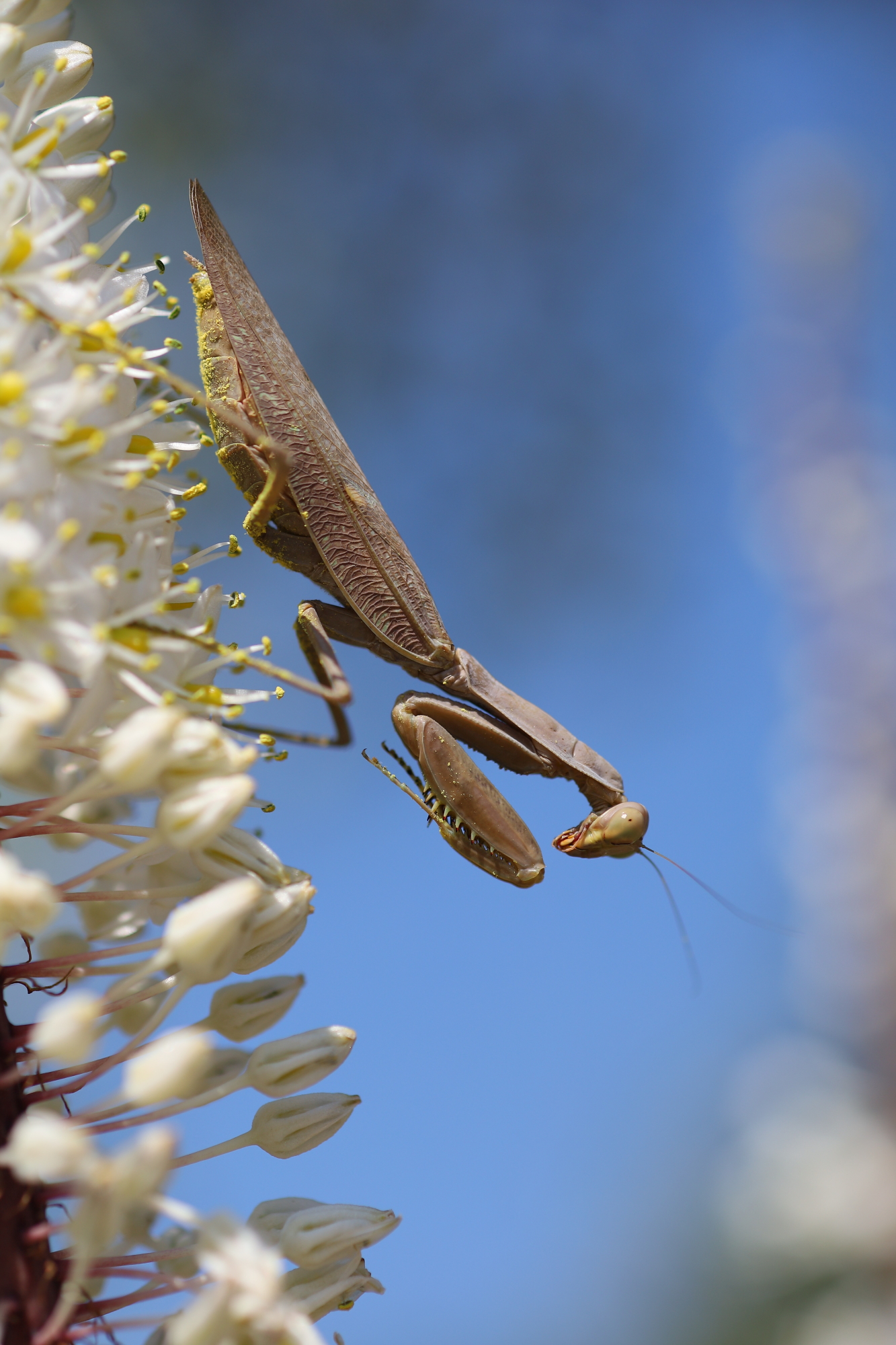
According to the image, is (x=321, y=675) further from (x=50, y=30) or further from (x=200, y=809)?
(x=50, y=30)

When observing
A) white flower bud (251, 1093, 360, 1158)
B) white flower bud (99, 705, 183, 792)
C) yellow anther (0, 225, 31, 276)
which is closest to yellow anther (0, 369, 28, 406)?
yellow anther (0, 225, 31, 276)

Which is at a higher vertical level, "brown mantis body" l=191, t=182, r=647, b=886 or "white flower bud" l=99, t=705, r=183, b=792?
"brown mantis body" l=191, t=182, r=647, b=886

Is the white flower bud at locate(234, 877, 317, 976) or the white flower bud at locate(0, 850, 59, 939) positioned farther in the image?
the white flower bud at locate(234, 877, 317, 976)

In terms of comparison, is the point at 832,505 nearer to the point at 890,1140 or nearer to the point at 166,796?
the point at 890,1140

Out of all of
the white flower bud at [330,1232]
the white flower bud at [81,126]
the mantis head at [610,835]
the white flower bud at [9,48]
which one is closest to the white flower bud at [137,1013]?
the white flower bud at [330,1232]

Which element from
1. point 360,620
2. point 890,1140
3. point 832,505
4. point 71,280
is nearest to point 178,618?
point 71,280

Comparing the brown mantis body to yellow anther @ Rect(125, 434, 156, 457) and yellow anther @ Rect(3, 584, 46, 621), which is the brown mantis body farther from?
yellow anther @ Rect(3, 584, 46, 621)
